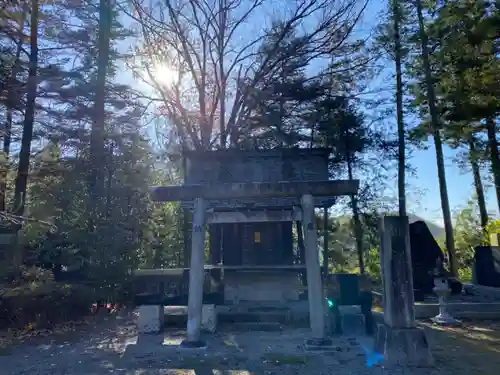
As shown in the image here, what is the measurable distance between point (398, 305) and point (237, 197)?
3319 millimetres

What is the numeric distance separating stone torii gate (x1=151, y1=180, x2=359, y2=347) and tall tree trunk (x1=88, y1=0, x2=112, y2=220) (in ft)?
15.9

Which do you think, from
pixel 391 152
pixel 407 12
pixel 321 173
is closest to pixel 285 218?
pixel 321 173

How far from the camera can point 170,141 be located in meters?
15.4

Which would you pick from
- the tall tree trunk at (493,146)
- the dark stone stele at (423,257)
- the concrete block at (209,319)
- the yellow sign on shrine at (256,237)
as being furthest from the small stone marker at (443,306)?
the tall tree trunk at (493,146)

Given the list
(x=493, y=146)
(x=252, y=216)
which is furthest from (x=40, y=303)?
(x=493, y=146)

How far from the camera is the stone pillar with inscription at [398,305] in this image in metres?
5.75

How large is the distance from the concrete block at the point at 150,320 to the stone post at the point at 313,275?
11.1ft

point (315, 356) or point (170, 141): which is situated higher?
point (170, 141)

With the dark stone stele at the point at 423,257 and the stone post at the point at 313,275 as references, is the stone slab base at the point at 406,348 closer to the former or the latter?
the stone post at the point at 313,275

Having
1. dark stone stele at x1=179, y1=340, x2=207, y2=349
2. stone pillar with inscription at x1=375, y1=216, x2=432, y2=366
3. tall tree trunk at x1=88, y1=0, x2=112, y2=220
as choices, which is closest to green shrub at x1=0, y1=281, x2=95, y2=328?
tall tree trunk at x1=88, y1=0, x2=112, y2=220

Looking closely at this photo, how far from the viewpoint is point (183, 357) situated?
6.54 metres

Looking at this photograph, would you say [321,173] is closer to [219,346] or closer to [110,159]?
[219,346]

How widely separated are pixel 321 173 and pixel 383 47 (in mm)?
8462

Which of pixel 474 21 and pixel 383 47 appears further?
pixel 383 47
